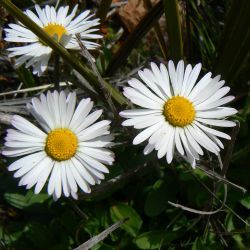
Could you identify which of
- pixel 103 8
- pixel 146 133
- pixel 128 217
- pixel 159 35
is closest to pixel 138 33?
pixel 159 35

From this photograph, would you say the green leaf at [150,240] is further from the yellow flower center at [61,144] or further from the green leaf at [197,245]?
the yellow flower center at [61,144]

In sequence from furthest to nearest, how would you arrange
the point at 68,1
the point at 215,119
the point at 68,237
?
the point at 68,1, the point at 68,237, the point at 215,119

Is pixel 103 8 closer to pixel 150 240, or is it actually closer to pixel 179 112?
pixel 179 112

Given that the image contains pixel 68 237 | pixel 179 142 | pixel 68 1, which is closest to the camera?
pixel 179 142

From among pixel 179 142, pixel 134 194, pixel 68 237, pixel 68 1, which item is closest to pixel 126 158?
pixel 134 194

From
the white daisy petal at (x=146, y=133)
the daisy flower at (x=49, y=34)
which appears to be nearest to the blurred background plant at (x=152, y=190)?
the daisy flower at (x=49, y=34)

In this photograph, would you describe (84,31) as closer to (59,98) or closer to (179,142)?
(59,98)

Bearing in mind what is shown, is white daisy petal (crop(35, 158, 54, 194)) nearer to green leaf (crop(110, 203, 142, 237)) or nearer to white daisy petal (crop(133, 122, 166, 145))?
white daisy petal (crop(133, 122, 166, 145))
